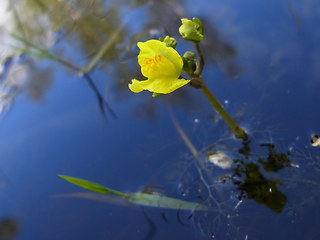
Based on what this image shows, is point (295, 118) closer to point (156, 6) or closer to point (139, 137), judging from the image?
point (139, 137)

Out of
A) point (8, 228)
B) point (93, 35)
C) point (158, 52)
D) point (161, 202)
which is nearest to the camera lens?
point (158, 52)

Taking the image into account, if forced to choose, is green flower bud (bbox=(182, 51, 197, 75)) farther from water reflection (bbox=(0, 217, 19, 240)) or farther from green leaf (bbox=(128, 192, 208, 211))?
water reflection (bbox=(0, 217, 19, 240))

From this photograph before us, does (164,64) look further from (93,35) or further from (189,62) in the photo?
(93,35)

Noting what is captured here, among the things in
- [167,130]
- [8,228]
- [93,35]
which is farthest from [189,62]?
[93,35]

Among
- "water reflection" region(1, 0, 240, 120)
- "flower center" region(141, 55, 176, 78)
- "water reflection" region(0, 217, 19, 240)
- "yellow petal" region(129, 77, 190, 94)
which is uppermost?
"flower center" region(141, 55, 176, 78)

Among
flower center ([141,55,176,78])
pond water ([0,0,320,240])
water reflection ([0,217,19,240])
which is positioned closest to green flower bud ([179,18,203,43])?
flower center ([141,55,176,78])

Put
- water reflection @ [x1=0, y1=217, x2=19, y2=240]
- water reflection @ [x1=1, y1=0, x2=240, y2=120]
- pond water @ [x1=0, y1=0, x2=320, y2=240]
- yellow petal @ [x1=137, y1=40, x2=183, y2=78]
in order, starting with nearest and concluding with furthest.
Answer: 1. yellow petal @ [x1=137, y1=40, x2=183, y2=78]
2. pond water @ [x1=0, y1=0, x2=320, y2=240]
3. water reflection @ [x1=0, y1=217, x2=19, y2=240]
4. water reflection @ [x1=1, y1=0, x2=240, y2=120]

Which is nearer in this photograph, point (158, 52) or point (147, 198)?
point (158, 52)
